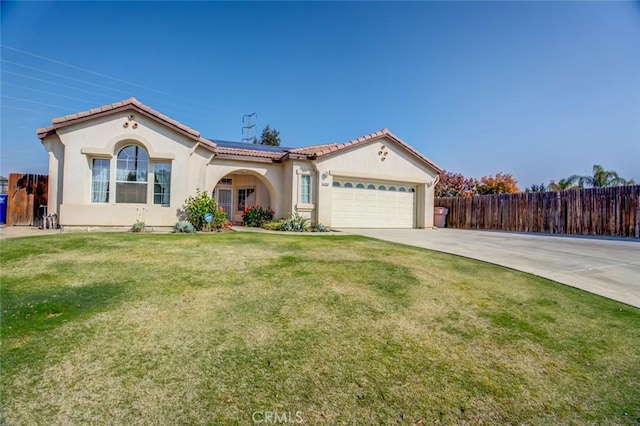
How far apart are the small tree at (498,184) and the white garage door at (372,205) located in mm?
14982

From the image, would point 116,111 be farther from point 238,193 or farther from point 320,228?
point 320,228

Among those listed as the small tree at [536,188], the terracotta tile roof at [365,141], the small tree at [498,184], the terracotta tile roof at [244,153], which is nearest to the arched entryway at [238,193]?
the terracotta tile roof at [244,153]

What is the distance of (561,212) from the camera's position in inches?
665

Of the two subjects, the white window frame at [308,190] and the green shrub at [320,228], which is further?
the white window frame at [308,190]

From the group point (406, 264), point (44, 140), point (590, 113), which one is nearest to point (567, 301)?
point (406, 264)

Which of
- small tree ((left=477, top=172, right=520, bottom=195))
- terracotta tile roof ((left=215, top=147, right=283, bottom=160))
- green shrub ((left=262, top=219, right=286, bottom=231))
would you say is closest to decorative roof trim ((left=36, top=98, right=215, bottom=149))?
terracotta tile roof ((left=215, top=147, right=283, bottom=160))

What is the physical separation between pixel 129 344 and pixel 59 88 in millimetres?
20592

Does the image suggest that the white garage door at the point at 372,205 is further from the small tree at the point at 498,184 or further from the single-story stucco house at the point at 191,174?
the small tree at the point at 498,184

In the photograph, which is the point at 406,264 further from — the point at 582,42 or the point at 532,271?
the point at 582,42

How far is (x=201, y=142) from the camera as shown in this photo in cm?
1479

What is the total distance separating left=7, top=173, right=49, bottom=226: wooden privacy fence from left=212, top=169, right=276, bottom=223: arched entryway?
26.4 ft

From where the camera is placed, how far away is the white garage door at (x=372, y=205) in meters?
17.6

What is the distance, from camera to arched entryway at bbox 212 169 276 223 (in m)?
19.9

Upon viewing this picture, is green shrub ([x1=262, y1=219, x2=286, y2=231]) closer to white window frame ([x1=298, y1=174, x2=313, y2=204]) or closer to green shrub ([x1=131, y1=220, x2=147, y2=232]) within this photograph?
white window frame ([x1=298, y1=174, x2=313, y2=204])
